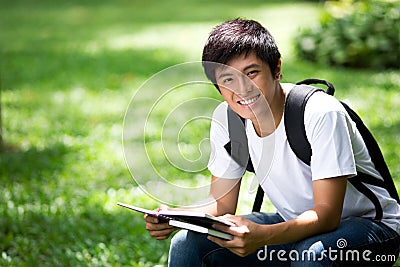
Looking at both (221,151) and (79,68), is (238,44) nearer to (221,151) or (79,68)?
(221,151)

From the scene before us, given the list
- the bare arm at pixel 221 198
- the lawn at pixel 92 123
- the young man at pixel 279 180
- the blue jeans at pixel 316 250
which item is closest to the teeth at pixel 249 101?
the young man at pixel 279 180

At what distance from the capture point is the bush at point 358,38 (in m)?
8.89

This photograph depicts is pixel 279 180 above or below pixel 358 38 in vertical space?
below

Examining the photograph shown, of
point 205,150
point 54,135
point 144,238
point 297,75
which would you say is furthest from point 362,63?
point 205,150

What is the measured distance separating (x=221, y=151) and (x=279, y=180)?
0.85ft

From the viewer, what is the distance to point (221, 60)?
8.14 ft

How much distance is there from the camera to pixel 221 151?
271 cm

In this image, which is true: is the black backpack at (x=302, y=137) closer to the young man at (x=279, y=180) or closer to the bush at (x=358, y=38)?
the young man at (x=279, y=180)

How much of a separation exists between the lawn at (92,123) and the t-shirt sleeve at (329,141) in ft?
1.61

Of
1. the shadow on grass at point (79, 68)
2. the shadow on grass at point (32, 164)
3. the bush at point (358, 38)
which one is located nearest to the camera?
the shadow on grass at point (32, 164)

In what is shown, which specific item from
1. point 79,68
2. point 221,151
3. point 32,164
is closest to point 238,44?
point 221,151

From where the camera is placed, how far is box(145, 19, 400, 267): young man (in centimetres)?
233

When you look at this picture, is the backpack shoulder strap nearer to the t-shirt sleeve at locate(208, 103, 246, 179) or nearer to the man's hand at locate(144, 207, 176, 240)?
the t-shirt sleeve at locate(208, 103, 246, 179)

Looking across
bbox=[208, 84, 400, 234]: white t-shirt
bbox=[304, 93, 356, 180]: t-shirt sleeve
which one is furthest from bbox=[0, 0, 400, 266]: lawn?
bbox=[304, 93, 356, 180]: t-shirt sleeve
